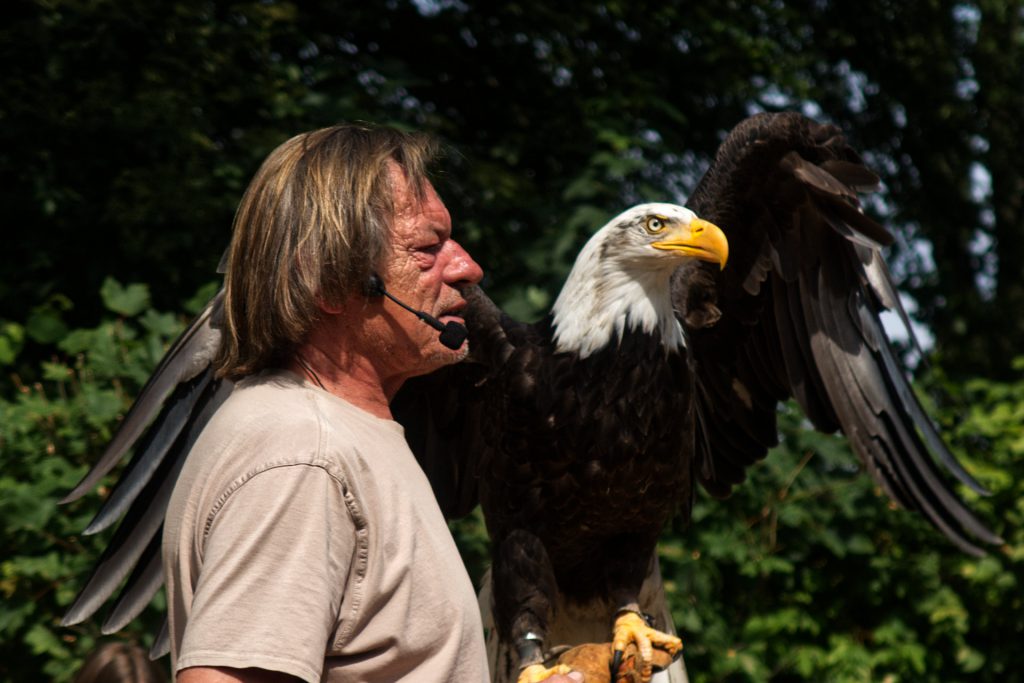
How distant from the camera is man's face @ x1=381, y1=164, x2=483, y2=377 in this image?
4.72ft

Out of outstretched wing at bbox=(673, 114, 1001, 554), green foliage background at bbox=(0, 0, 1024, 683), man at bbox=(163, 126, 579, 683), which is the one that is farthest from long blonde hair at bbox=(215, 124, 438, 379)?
green foliage background at bbox=(0, 0, 1024, 683)

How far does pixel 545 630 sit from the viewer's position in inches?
115

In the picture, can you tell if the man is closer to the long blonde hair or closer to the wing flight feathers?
the long blonde hair

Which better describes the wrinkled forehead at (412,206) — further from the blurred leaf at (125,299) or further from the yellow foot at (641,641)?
the blurred leaf at (125,299)

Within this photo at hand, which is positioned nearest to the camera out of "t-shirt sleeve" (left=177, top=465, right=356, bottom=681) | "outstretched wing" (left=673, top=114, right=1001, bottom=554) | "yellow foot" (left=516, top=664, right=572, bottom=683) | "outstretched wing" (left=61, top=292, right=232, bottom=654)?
"t-shirt sleeve" (left=177, top=465, right=356, bottom=681)

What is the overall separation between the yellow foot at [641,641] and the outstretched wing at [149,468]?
1.05 meters

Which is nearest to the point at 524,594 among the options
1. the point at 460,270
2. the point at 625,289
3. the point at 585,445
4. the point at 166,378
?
the point at 585,445

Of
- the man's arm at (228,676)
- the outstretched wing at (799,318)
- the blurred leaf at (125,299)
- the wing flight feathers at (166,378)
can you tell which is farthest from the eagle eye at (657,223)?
the blurred leaf at (125,299)

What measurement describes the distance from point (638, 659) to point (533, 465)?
515 millimetres

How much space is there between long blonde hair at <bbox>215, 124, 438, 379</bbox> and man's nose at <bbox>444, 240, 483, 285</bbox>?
0.12 meters

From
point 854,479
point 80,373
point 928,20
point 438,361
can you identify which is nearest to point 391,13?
point 80,373

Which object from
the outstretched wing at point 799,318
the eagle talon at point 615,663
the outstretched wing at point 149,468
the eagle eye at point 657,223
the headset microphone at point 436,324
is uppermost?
the headset microphone at point 436,324

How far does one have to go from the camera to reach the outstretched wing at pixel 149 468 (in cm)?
277

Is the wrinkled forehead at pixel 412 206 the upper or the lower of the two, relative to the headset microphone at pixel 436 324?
upper
